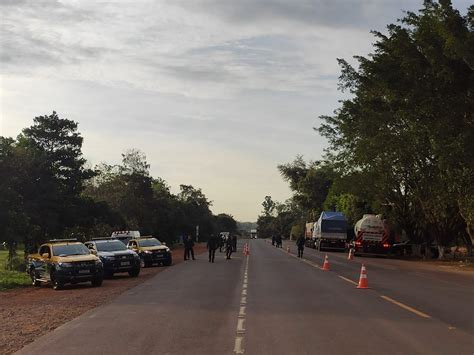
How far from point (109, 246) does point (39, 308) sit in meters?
11.1

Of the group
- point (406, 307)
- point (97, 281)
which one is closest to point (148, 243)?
point (97, 281)

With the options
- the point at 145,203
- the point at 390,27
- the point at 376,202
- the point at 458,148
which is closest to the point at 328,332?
the point at 458,148

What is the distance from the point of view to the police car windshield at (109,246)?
83.1 ft

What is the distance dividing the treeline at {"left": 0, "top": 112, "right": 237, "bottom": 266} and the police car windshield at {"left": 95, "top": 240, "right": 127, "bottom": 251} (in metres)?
3.88

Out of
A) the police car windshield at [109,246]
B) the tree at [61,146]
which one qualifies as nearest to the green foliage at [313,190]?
the tree at [61,146]

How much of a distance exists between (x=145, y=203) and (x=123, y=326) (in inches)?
1983

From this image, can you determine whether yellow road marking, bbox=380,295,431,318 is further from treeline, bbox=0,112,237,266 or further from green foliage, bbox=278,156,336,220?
green foliage, bbox=278,156,336,220

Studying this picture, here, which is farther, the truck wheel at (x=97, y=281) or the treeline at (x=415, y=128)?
the treeline at (x=415, y=128)

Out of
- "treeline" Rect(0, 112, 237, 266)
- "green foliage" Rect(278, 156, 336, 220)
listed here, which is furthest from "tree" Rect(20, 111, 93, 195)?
"green foliage" Rect(278, 156, 336, 220)

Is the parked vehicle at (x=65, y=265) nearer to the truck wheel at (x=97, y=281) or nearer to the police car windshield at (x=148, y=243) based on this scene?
the truck wheel at (x=97, y=281)

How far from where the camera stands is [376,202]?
5034 cm

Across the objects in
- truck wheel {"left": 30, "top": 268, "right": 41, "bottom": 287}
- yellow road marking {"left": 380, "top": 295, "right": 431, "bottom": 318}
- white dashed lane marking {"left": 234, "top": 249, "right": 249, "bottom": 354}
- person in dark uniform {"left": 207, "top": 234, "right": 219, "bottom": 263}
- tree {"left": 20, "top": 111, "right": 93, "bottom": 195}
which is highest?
tree {"left": 20, "top": 111, "right": 93, "bottom": 195}

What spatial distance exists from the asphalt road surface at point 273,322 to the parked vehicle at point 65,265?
2.78 m

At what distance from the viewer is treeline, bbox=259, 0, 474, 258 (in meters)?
28.7
